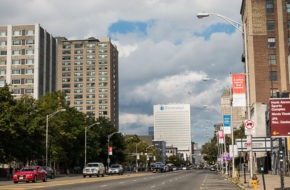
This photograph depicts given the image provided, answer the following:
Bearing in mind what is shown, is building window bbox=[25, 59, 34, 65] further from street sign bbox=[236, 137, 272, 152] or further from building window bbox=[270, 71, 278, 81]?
street sign bbox=[236, 137, 272, 152]

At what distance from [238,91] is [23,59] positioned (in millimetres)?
121983

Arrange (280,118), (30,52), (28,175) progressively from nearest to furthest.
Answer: (280,118)
(28,175)
(30,52)

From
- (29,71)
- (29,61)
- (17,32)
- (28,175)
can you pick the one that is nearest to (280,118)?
(28,175)

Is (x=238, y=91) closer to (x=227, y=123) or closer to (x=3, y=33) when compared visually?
(x=227, y=123)

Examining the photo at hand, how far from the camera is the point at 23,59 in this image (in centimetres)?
14338

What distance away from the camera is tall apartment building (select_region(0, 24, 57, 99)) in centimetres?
14138

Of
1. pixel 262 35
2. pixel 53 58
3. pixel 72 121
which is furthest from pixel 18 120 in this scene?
pixel 53 58

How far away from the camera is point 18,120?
2421 inches

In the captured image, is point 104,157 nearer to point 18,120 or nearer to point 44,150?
point 44,150

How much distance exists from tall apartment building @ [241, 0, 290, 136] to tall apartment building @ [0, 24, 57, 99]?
67.6m

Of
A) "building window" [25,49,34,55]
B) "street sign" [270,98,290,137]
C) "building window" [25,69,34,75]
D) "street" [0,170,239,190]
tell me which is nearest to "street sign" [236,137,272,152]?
"street" [0,170,239,190]

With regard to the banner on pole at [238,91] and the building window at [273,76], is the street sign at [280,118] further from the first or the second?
the building window at [273,76]

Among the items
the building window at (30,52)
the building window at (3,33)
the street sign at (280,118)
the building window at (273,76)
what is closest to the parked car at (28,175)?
the street sign at (280,118)

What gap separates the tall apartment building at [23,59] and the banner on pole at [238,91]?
11618 centimetres
